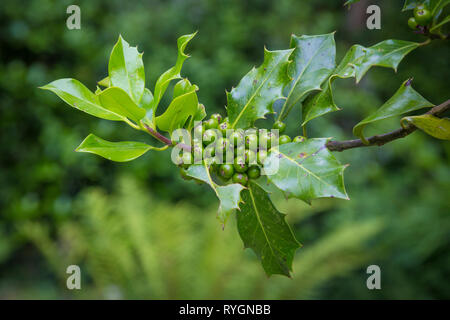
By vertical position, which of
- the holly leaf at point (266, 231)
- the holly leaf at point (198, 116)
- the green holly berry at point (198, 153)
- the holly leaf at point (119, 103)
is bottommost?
the holly leaf at point (266, 231)

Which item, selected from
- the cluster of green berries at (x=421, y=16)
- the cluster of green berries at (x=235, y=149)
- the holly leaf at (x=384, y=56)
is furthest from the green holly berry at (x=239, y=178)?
the cluster of green berries at (x=421, y=16)

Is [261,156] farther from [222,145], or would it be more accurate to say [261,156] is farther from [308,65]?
[308,65]

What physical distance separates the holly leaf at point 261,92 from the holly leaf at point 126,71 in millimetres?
131

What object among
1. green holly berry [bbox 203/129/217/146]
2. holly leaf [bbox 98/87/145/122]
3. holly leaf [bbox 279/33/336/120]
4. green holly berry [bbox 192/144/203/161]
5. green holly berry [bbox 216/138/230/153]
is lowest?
green holly berry [bbox 192/144/203/161]

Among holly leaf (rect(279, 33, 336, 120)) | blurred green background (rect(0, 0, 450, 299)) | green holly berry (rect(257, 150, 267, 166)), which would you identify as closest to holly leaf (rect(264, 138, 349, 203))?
green holly berry (rect(257, 150, 267, 166))

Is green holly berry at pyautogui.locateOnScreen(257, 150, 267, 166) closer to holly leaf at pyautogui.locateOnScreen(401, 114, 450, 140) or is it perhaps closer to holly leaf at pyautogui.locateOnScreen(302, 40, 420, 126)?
holly leaf at pyautogui.locateOnScreen(302, 40, 420, 126)

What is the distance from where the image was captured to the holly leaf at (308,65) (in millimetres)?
579

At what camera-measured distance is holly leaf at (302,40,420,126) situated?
0.51m

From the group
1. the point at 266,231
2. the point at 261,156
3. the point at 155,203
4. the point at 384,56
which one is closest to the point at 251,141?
the point at 261,156

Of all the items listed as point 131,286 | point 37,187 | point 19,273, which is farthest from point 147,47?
point 19,273

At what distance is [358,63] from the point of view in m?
0.52

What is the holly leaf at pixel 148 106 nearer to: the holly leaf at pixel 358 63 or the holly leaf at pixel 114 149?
the holly leaf at pixel 114 149

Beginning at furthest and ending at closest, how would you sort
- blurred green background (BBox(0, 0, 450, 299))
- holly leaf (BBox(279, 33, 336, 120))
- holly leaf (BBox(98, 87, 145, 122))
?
blurred green background (BBox(0, 0, 450, 299))
holly leaf (BBox(279, 33, 336, 120))
holly leaf (BBox(98, 87, 145, 122))

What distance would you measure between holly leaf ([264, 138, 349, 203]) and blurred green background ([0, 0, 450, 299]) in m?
1.37
